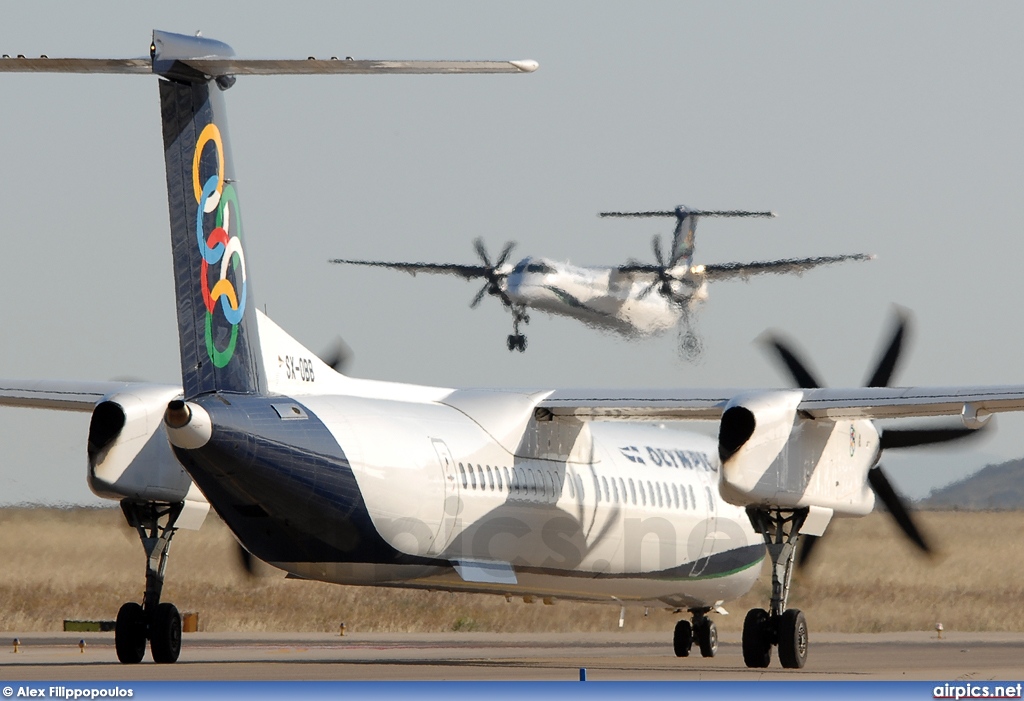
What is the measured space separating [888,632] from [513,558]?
1413cm

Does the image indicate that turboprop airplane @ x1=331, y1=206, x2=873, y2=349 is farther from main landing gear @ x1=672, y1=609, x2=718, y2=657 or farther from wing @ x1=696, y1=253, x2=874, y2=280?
main landing gear @ x1=672, y1=609, x2=718, y2=657

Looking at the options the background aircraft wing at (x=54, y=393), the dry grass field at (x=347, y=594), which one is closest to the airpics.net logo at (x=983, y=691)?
the background aircraft wing at (x=54, y=393)

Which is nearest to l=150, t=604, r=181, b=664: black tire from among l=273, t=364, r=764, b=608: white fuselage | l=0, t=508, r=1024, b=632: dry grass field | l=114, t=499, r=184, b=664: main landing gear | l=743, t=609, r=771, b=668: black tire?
l=114, t=499, r=184, b=664: main landing gear

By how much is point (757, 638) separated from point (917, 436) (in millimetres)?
5415

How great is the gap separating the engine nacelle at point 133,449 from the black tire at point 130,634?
4.60ft

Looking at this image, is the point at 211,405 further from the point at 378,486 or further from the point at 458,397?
the point at 458,397

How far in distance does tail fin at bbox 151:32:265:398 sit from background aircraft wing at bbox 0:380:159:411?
14.5 feet

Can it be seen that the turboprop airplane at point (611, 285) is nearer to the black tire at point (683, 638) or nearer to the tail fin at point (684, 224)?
the tail fin at point (684, 224)

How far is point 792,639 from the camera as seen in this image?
72.6 feet

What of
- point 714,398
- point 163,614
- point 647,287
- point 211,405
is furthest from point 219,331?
point 647,287

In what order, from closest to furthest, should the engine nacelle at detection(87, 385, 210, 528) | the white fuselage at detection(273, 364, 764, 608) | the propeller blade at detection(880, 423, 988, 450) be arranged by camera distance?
the white fuselage at detection(273, 364, 764, 608), the engine nacelle at detection(87, 385, 210, 528), the propeller blade at detection(880, 423, 988, 450)

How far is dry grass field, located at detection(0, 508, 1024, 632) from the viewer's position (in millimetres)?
34219

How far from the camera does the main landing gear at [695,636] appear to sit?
26.4 m

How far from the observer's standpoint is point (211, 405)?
17141 mm
